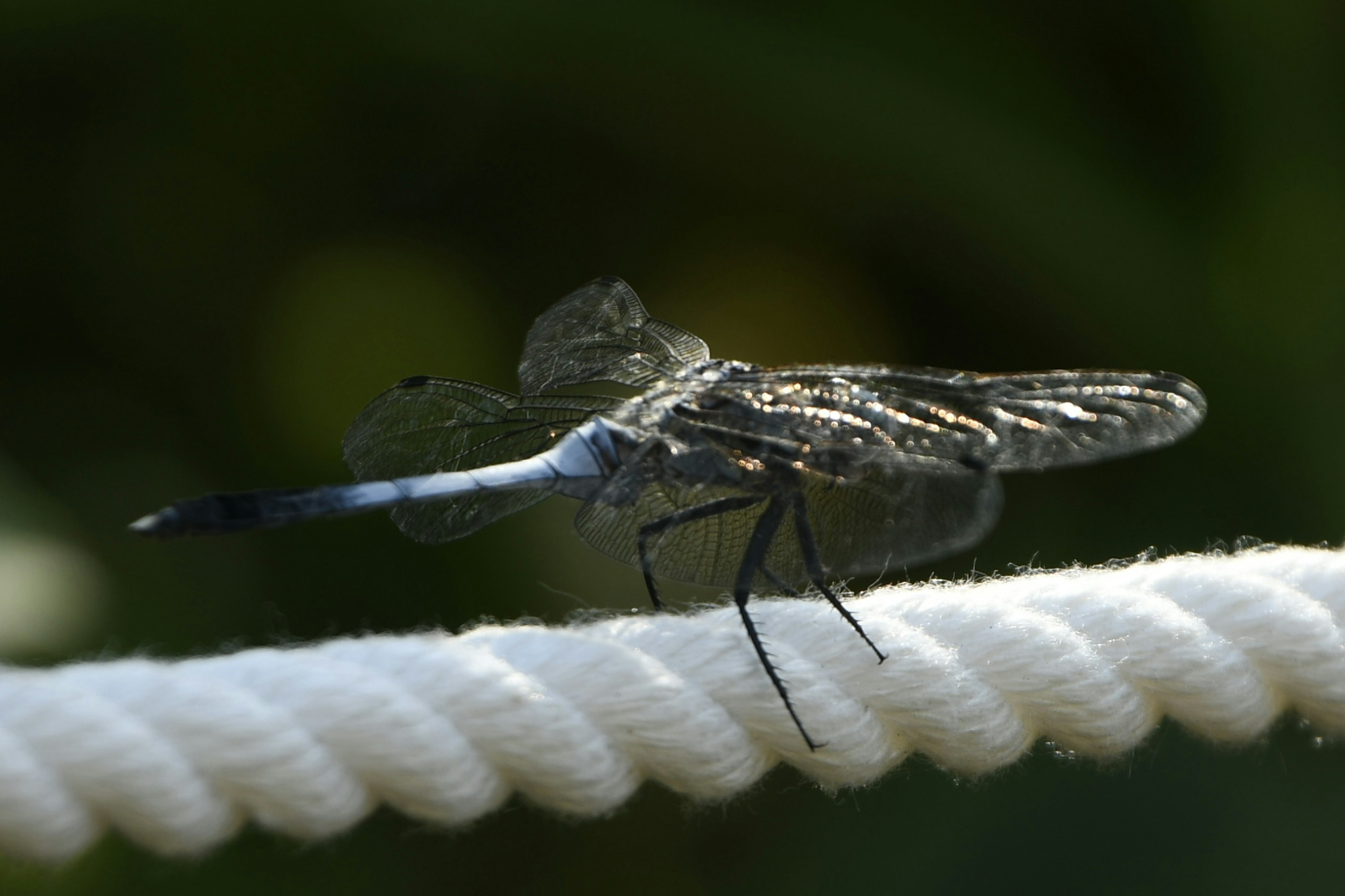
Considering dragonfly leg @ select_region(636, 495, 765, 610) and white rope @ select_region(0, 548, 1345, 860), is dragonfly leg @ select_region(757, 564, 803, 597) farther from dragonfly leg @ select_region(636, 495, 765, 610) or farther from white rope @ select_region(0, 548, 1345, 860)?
white rope @ select_region(0, 548, 1345, 860)

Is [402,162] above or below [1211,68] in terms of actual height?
below

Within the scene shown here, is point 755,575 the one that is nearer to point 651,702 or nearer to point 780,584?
point 780,584

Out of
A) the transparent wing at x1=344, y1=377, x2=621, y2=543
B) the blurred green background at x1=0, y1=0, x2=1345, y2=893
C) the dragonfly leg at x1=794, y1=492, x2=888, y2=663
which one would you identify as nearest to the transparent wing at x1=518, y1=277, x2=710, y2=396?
the transparent wing at x1=344, y1=377, x2=621, y2=543

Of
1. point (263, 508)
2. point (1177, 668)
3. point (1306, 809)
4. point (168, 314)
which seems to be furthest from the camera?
point (168, 314)

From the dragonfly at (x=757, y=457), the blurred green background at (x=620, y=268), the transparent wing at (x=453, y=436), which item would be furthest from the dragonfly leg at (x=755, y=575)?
the blurred green background at (x=620, y=268)

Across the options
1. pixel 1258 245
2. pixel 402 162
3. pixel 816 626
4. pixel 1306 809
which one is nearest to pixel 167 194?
pixel 402 162

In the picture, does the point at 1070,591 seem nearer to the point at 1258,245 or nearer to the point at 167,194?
the point at 1258,245

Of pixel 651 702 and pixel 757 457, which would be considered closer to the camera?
pixel 651 702

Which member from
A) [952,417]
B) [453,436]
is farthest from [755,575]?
[453,436]
